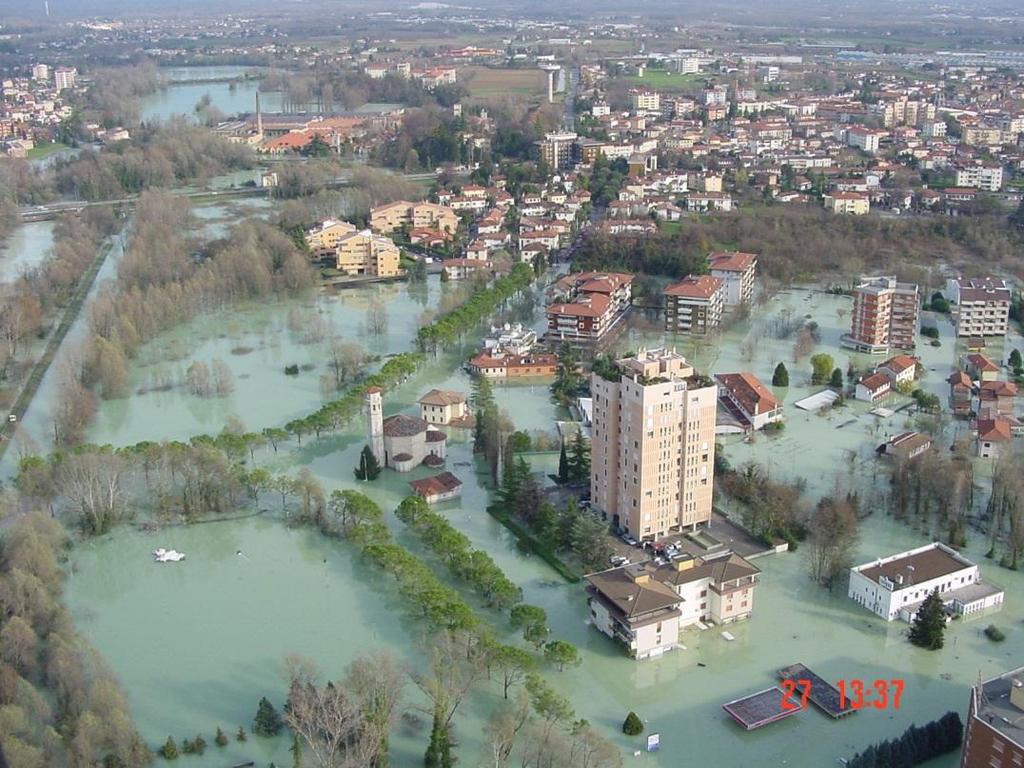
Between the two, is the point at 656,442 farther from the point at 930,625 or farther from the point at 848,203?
the point at 848,203

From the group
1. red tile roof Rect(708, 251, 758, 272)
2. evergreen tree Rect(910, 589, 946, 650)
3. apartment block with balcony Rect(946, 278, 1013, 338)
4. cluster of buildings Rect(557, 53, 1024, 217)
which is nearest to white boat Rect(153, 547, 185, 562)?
evergreen tree Rect(910, 589, 946, 650)

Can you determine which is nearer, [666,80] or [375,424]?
[375,424]

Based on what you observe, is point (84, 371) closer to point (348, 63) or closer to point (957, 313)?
point (957, 313)

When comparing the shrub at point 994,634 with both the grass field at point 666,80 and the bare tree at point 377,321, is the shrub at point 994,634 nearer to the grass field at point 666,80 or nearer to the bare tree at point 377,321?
the bare tree at point 377,321

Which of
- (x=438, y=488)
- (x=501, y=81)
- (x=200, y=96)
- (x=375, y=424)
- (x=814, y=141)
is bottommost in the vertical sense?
(x=438, y=488)

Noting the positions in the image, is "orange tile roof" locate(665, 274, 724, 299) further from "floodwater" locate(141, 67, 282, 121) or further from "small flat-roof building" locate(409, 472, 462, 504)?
"floodwater" locate(141, 67, 282, 121)

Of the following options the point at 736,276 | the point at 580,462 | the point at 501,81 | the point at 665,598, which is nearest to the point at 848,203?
the point at 736,276

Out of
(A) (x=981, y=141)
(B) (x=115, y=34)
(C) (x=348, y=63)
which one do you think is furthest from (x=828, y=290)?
(B) (x=115, y=34)
